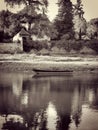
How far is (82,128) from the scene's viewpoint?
311 inches

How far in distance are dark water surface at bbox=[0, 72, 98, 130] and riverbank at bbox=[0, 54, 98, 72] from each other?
1.94 meters

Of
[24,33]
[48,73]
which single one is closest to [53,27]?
[24,33]

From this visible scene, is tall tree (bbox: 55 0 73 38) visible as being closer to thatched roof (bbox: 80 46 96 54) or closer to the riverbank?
thatched roof (bbox: 80 46 96 54)

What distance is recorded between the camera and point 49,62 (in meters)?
17.9

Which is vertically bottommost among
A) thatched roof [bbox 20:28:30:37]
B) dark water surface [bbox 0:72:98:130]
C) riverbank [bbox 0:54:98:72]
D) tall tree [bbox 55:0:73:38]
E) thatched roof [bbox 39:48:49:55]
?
dark water surface [bbox 0:72:98:130]

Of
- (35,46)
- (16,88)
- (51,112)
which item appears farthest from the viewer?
(35,46)

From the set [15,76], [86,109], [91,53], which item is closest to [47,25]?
[91,53]

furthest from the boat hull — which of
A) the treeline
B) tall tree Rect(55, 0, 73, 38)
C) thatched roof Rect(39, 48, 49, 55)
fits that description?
tall tree Rect(55, 0, 73, 38)

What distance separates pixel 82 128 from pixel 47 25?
11316mm

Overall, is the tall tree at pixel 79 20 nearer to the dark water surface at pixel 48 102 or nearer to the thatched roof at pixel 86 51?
the thatched roof at pixel 86 51

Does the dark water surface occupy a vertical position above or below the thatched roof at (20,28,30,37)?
below

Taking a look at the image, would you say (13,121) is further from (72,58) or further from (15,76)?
(72,58)

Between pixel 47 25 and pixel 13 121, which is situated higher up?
pixel 47 25

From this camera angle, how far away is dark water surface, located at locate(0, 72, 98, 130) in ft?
26.9
